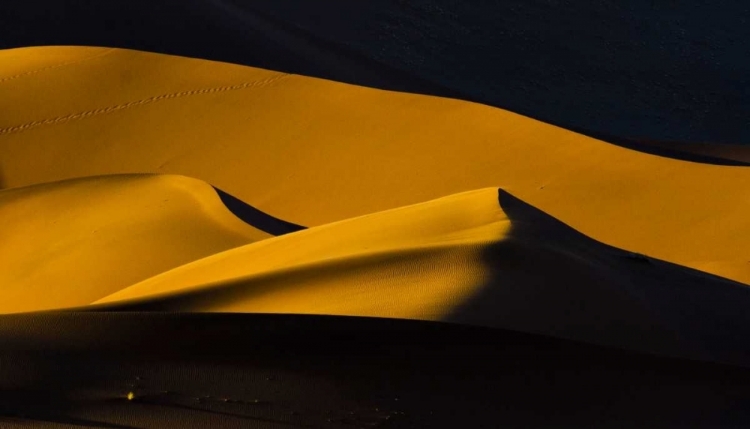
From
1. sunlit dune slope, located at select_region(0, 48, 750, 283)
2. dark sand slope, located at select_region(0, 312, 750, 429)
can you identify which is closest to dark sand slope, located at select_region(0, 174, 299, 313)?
sunlit dune slope, located at select_region(0, 48, 750, 283)

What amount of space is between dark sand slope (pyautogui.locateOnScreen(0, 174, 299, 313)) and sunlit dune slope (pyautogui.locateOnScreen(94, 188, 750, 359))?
150cm

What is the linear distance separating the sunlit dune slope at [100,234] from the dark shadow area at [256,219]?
0.37 feet

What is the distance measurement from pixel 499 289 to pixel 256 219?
3160 millimetres

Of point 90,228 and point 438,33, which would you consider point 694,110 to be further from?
point 90,228

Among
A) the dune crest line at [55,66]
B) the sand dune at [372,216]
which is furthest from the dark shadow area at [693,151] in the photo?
the dune crest line at [55,66]

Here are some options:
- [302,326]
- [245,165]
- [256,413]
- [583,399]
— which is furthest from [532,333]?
[245,165]

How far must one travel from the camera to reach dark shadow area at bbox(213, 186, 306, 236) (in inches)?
221

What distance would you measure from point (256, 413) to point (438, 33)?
35.1 feet

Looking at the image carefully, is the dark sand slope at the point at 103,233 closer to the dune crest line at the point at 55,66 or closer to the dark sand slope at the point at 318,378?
the dark sand slope at the point at 318,378

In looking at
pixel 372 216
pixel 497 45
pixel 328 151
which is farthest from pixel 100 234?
pixel 497 45

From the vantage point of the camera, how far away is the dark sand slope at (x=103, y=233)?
16.0 ft

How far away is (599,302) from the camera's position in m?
2.94

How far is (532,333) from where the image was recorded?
2676mm

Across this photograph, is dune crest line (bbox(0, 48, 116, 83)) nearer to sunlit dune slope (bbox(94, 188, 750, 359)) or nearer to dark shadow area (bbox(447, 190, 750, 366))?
sunlit dune slope (bbox(94, 188, 750, 359))
